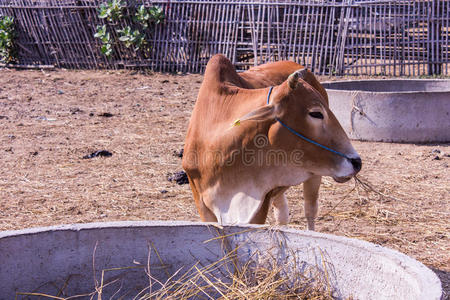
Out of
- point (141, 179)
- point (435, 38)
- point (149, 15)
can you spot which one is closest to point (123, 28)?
point (149, 15)

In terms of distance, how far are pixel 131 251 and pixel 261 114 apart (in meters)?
1.11

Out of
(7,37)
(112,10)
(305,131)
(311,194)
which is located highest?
(305,131)

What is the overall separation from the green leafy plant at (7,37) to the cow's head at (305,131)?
41.4 feet

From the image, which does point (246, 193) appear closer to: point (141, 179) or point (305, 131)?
point (305, 131)

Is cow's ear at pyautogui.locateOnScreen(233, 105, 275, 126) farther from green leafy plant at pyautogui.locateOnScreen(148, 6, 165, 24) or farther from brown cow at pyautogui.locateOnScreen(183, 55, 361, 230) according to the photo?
green leafy plant at pyautogui.locateOnScreen(148, 6, 165, 24)

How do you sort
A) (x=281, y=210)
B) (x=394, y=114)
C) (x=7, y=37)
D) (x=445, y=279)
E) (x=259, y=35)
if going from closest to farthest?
(x=445, y=279) → (x=281, y=210) → (x=394, y=114) → (x=259, y=35) → (x=7, y=37)

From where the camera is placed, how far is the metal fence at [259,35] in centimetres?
1212

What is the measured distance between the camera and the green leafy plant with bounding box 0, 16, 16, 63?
14.3 metres

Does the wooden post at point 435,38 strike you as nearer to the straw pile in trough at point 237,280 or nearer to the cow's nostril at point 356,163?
the cow's nostril at point 356,163

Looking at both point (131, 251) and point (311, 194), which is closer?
point (131, 251)

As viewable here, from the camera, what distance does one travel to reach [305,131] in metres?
3.30

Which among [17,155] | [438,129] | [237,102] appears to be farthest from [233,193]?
[438,129]

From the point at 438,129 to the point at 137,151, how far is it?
3734 mm

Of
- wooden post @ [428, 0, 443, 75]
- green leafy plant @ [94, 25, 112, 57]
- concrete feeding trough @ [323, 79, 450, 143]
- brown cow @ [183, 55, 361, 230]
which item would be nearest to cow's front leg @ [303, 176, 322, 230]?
brown cow @ [183, 55, 361, 230]
